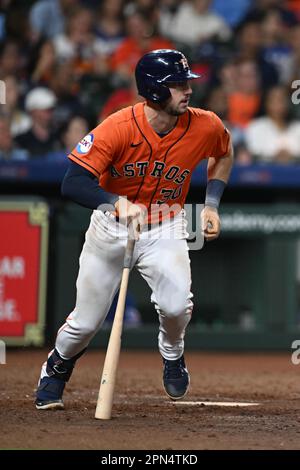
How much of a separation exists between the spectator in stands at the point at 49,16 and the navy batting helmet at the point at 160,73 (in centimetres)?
596

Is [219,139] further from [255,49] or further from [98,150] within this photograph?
[255,49]

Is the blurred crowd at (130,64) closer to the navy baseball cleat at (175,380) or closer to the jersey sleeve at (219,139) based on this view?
the jersey sleeve at (219,139)

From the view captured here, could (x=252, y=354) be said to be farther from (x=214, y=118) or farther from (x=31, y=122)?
(x=214, y=118)

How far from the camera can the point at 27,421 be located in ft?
15.3

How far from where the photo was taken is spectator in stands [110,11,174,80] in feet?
34.5

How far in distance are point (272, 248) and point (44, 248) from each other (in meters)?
2.21

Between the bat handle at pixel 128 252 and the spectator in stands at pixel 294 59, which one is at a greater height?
the spectator in stands at pixel 294 59

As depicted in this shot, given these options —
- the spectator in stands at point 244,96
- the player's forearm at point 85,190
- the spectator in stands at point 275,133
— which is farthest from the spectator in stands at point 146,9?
the player's forearm at point 85,190

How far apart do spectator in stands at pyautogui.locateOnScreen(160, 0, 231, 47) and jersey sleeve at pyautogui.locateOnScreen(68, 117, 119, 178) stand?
6367 millimetres

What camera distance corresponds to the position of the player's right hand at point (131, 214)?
15.4 feet

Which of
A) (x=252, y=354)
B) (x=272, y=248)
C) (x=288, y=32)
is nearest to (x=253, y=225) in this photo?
(x=272, y=248)

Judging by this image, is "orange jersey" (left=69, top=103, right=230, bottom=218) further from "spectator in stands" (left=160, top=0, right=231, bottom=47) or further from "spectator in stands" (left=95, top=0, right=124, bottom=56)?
"spectator in stands" (left=160, top=0, right=231, bottom=47)

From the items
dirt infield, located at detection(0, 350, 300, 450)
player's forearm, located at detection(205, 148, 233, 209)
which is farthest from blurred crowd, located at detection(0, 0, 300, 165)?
player's forearm, located at detection(205, 148, 233, 209)

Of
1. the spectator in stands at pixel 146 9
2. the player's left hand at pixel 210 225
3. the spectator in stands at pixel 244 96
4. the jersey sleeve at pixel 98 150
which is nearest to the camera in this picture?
the jersey sleeve at pixel 98 150
